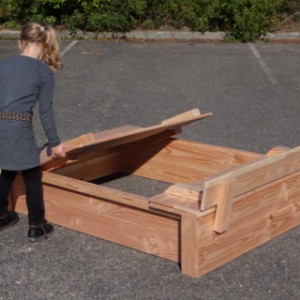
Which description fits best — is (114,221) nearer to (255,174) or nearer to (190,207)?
(190,207)

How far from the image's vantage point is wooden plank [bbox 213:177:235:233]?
3.66 m

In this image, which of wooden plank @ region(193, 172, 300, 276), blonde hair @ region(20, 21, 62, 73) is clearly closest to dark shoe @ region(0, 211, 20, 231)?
blonde hair @ region(20, 21, 62, 73)

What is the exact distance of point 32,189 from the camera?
428 centimetres

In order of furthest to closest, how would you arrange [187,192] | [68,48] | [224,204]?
[68,48] → [187,192] → [224,204]

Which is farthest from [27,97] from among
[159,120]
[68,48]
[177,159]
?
[68,48]

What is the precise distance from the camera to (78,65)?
9.80 meters

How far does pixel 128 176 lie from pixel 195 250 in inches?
76.7

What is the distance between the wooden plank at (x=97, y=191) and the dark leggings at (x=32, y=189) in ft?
0.28

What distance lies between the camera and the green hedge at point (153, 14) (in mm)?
11570

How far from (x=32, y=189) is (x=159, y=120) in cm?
303

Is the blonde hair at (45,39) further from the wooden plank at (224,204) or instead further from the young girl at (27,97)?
Result: the wooden plank at (224,204)

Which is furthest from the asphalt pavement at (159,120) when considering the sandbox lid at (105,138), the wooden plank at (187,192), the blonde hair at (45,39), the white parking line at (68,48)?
the blonde hair at (45,39)

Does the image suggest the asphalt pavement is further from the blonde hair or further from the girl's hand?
the blonde hair

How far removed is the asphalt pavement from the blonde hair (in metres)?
1.04
